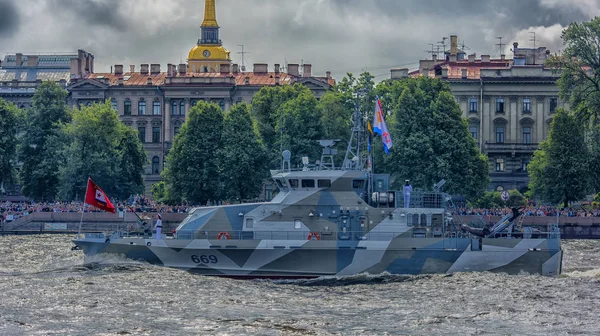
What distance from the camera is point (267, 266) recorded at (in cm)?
4203

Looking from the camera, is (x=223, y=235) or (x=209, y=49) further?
(x=209, y=49)

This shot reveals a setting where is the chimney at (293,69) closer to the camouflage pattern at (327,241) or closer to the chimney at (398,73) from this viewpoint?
the chimney at (398,73)

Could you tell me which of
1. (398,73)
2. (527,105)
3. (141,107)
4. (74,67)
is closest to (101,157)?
(141,107)

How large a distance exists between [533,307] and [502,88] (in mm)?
65515

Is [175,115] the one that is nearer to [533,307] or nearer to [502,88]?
[502,88]

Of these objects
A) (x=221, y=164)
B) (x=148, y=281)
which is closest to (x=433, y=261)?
(x=148, y=281)

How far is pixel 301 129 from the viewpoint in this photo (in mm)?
77688

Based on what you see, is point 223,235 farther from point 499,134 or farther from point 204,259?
point 499,134

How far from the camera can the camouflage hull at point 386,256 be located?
1646 inches

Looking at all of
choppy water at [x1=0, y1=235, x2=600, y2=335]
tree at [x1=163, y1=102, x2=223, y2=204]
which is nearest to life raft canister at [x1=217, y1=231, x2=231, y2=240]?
choppy water at [x1=0, y1=235, x2=600, y2=335]

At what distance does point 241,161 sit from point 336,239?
113 feet

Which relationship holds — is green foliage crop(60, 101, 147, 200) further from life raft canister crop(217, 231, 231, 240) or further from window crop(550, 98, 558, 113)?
life raft canister crop(217, 231, 231, 240)

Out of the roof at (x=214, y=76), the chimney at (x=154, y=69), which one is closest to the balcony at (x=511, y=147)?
the roof at (x=214, y=76)

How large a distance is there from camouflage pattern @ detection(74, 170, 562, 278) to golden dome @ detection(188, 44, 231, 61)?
85.3m
